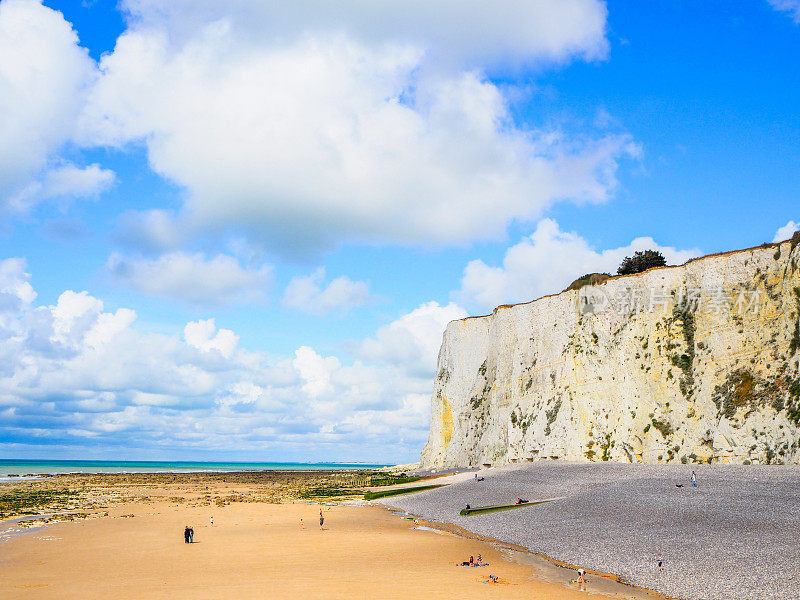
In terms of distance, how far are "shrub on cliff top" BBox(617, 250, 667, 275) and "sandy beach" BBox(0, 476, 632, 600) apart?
44.1 m

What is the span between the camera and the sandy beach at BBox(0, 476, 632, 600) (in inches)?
765

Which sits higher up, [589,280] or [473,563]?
[589,280]

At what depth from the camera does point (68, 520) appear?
40.2 metres

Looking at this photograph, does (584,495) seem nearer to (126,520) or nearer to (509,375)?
(126,520)

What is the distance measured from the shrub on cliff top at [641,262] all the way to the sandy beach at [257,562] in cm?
4414

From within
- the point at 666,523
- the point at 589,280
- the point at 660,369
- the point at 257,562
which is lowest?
the point at 257,562

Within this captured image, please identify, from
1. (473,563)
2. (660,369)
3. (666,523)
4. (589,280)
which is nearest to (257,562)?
(473,563)

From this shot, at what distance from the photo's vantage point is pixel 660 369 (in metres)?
50.1

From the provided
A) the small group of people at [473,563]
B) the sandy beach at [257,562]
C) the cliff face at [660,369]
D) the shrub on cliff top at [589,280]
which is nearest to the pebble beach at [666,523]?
the sandy beach at [257,562]

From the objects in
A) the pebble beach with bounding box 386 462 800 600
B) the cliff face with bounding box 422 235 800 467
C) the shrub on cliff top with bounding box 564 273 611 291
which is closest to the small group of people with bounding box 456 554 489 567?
the pebble beach with bounding box 386 462 800 600

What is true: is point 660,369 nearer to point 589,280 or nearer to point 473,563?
point 589,280

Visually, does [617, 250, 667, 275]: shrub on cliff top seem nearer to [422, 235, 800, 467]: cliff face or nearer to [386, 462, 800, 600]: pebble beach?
[422, 235, 800, 467]: cliff face

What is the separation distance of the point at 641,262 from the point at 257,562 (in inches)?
2283

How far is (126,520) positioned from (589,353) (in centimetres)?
4138
